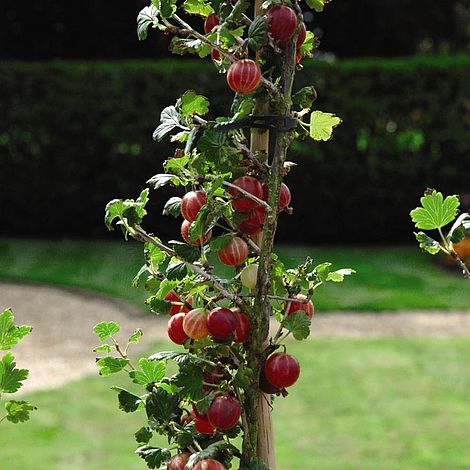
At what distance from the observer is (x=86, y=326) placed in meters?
6.65

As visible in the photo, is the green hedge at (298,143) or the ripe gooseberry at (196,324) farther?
the green hedge at (298,143)

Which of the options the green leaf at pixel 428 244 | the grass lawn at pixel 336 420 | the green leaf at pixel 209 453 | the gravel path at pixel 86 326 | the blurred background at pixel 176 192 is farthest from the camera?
the blurred background at pixel 176 192

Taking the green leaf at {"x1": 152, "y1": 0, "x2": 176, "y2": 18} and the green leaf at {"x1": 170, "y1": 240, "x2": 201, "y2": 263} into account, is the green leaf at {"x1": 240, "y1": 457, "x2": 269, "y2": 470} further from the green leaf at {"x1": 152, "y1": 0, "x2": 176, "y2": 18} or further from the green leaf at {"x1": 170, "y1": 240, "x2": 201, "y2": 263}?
the green leaf at {"x1": 152, "y1": 0, "x2": 176, "y2": 18}

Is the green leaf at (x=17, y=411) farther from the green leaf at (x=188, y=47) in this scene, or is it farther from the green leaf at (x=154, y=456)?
the green leaf at (x=188, y=47)

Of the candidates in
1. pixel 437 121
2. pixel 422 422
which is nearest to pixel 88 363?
pixel 422 422

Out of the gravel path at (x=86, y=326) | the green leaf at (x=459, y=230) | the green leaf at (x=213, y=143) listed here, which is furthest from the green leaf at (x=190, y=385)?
the gravel path at (x=86, y=326)

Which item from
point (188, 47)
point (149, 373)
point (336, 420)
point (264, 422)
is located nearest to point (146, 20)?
point (188, 47)

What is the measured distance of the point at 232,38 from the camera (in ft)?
4.26

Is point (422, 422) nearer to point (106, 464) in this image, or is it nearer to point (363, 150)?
point (106, 464)

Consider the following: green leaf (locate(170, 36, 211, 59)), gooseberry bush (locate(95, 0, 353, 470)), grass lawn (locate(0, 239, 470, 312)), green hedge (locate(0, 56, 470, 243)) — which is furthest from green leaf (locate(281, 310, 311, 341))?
green hedge (locate(0, 56, 470, 243))

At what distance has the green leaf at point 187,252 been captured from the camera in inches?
52.2

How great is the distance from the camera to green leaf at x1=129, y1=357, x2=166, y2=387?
1393mm

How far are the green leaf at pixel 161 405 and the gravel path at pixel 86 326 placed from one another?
161 inches

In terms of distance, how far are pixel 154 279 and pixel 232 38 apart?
42cm
